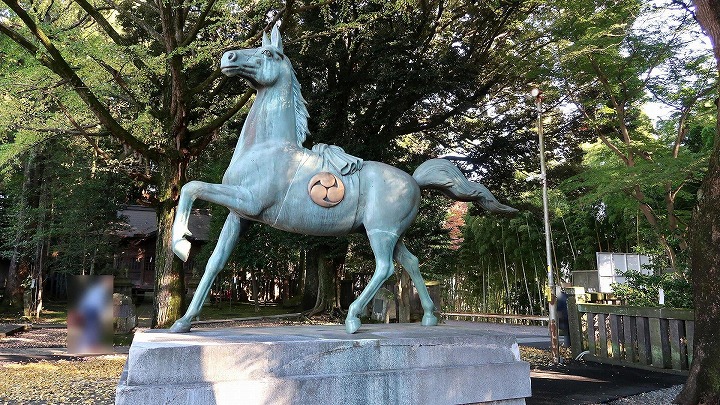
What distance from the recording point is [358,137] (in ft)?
47.4

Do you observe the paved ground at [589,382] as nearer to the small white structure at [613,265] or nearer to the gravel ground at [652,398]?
the gravel ground at [652,398]

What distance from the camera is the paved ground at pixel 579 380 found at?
688 centimetres

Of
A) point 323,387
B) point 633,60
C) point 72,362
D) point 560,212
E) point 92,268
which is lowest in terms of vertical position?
point 72,362

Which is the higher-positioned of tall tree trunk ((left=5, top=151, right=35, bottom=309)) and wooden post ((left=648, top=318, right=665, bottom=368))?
tall tree trunk ((left=5, top=151, right=35, bottom=309))

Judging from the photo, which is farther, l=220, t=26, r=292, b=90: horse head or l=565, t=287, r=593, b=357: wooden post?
l=565, t=287, r=593, b=357: wooden post

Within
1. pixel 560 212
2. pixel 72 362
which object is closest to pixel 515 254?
pixel 560 212

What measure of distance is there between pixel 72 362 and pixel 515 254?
46.6 ft

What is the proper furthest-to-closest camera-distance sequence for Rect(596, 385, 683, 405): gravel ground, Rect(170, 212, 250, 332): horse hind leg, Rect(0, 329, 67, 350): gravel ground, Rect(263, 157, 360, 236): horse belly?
Rect(0, 329, 67, 350): gravel ground < Rect(596, 385, 683, 405): gravel ground < Rect(263, 157, 360, 236): horse belly < Rect(170, 212, 250, 332): horse hind leg

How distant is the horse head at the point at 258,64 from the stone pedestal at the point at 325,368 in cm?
218

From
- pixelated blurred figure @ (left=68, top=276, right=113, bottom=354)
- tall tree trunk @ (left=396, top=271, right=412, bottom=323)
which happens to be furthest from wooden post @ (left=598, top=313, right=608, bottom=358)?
pixelated blurred figure @ (left=68, top=276, right=113, bottom=354)

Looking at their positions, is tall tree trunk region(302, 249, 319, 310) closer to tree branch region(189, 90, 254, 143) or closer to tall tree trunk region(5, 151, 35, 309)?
tree branch region(189, 90, 254, 143)

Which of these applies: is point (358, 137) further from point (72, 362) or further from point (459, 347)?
point (459, 347)

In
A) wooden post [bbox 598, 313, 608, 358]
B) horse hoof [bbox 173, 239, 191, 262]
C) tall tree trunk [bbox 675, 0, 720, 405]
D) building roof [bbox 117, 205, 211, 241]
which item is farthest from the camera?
building roof [bbox 117, 205, 211, 241]

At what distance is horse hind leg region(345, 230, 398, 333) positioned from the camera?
4.27 metres
